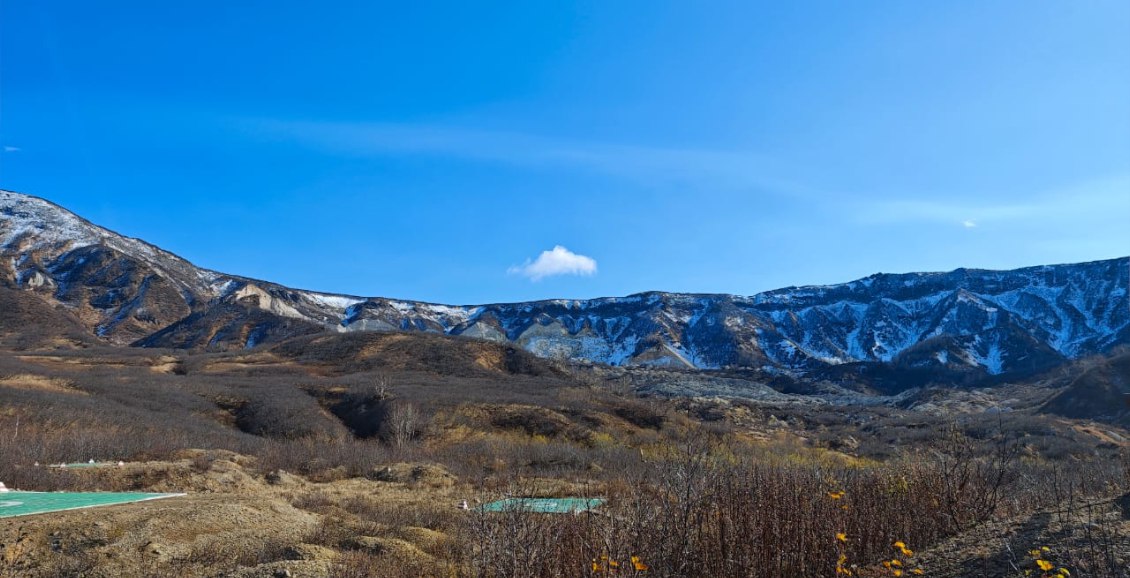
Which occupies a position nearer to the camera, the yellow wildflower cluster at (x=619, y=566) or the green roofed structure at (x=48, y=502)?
the yellow wildflower cluster at (x=619, y=566)

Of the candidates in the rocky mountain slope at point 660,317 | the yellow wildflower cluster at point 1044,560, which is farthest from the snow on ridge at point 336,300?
the yellow wildflower cluster at point 1044,560

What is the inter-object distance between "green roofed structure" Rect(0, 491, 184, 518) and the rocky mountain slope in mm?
94390

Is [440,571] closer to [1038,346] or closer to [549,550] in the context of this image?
[549,550]

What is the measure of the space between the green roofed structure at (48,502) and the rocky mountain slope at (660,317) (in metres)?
94.4

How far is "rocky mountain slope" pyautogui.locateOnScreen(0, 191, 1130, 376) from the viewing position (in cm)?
11669

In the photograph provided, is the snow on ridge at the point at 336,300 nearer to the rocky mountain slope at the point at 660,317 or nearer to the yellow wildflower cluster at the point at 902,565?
the rocky mountain slope at the point at 660,317

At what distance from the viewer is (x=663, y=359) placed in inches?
6156

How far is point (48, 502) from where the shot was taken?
11250 millimetres

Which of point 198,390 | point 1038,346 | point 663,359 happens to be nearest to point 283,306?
point 663,359

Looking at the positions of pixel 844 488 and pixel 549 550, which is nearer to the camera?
pixel 549 550

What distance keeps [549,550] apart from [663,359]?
153 meters

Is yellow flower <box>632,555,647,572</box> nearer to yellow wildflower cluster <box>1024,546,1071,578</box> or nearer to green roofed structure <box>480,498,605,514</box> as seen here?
green roofed structure <box>480,498,605,514</box>

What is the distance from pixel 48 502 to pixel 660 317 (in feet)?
600

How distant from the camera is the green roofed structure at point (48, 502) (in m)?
9.99
